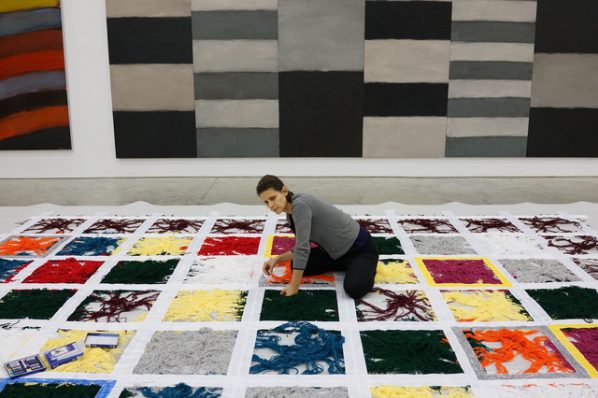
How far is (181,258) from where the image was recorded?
325 cm

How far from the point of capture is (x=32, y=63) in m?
5.38

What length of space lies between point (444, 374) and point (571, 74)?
419 cm

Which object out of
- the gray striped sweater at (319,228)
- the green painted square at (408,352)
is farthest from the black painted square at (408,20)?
the green painted square at (408,352)

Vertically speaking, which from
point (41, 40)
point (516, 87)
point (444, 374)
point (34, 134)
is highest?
point (41, 40)

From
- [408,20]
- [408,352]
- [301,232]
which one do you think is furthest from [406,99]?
[408,352]

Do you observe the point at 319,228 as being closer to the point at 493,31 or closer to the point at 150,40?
the point at 150,40

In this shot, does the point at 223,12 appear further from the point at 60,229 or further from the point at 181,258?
the point at 181,258

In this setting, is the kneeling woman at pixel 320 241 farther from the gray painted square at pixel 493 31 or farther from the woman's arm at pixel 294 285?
the gray painted square at pixel 493 31

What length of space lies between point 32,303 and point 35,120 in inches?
128

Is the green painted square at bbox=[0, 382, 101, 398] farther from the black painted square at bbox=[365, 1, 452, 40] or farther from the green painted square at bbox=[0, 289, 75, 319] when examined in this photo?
the black painted square at bbox=[365, 1, 452, 40]

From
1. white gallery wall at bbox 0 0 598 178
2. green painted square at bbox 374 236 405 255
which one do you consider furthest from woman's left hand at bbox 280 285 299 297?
white gallery wall at bbox 0 0 598 178

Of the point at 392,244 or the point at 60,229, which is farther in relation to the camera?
the point at 60,229

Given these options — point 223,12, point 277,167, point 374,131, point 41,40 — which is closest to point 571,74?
point 374,131

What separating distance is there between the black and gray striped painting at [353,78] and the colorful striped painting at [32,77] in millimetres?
497
